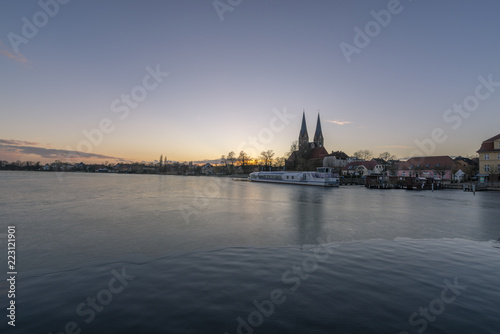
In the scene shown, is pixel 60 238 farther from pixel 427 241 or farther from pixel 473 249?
pixel 473 249

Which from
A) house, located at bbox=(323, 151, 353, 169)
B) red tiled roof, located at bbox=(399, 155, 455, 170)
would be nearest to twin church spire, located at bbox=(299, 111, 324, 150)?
house, located at bbox=(323, 151, 353, 169)

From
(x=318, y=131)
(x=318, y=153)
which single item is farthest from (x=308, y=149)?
(x=318, y=131)

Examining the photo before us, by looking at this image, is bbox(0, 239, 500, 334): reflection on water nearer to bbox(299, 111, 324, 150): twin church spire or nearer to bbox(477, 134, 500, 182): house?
bbox(477, 134, 500, 182): house

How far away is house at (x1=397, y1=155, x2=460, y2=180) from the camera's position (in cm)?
8262

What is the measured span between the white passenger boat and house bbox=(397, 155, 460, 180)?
37468 millimetres

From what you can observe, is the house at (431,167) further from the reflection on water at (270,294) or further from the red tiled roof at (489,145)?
the reflection on water at (270,294)

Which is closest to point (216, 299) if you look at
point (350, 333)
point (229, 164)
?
point (350, 333)

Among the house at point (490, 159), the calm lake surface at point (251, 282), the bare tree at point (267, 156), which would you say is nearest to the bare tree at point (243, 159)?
the bare tree at point (267, 156)

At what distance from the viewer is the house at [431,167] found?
8262 cm

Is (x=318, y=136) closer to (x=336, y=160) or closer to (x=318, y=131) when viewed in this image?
(x=318, y=131)

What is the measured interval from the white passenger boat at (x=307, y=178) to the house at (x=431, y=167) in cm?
3747

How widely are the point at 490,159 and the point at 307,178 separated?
39.0 meters

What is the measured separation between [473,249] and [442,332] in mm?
7380

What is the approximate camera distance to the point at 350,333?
4449 mm
